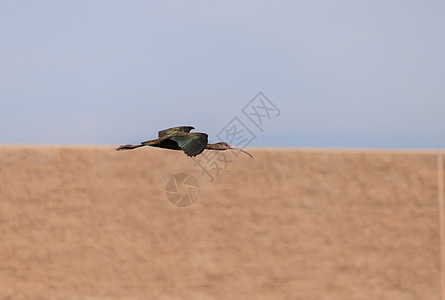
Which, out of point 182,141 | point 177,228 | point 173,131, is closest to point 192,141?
point 182,141

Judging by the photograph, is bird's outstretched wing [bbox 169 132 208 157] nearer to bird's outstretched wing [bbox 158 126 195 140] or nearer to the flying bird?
the flying bird

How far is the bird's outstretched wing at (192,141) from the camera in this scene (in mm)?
5892

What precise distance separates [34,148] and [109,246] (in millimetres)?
2345

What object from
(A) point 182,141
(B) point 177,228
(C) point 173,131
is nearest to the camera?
(A) point 182,141

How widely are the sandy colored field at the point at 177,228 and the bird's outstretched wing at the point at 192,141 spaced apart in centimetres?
864

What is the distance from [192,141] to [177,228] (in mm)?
8863

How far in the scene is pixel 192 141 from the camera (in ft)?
19.8

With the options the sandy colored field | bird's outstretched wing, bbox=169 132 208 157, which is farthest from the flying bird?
the sandy colored field

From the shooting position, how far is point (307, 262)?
49.4 feet

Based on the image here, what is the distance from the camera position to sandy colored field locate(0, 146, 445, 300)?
1468 centimetres

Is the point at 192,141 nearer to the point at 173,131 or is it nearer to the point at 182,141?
the point at 182,141

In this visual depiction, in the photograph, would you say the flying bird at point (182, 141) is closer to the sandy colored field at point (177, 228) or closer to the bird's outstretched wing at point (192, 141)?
the bird's outstretched wing at point (192, 141)

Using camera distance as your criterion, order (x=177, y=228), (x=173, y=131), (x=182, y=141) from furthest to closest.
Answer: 1. (x=177, y=228)
2. (x=173, y=131)
3. (x=182, y=141)

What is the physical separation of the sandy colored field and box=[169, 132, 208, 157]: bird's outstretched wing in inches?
340
